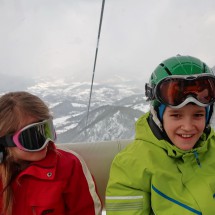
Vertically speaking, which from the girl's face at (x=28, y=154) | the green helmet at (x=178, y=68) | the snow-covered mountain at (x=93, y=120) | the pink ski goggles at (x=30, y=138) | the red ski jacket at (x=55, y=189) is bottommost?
the snow-covered mountain at (x=93, y=120)

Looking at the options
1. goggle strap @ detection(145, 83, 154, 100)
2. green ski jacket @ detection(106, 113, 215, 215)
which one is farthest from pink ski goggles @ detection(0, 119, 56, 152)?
goggle strap @ detection(145, 83, 154, 100)

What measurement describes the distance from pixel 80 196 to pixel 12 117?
45 centimetres

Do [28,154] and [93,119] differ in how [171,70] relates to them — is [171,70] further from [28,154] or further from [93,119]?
[93,119]

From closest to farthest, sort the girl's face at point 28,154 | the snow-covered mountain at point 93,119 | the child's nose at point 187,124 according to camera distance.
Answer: the child's nose at point 187,124, the girl's face at point 28,154, the snow-covered mountain at point 93,119

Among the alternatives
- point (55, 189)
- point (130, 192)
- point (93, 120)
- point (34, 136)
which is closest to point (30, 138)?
point (34, 136)

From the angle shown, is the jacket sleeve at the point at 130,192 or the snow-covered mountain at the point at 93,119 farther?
the snow-covered mountain at the point at 93,119

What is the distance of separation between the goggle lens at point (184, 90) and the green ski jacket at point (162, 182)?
0.18 metres

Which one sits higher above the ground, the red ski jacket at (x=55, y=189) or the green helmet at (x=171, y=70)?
the green helmet at (x=171, y=70)

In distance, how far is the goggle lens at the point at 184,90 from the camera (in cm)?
106

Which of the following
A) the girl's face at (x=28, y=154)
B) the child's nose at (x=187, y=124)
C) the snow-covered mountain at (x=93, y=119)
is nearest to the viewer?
the child's nose at (x=187, y=124)

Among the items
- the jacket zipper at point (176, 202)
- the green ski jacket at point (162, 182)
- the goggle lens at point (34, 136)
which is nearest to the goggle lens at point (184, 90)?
the green ski jacket at point (162, 182)

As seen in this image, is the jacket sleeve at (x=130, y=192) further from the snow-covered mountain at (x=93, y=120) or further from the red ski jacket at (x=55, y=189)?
the snow-covered mountain at (x=93, y=120)

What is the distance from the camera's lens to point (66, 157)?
129cm

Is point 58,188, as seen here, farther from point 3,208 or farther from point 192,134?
point 192,134
